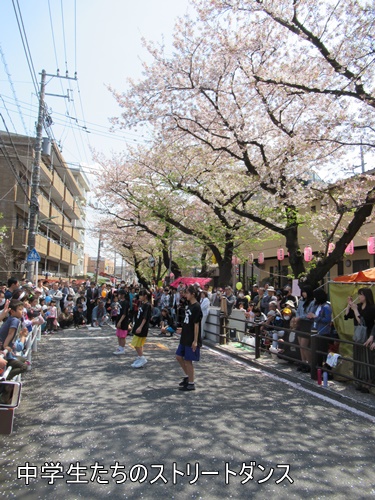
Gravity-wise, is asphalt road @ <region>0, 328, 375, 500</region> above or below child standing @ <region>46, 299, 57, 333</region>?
below

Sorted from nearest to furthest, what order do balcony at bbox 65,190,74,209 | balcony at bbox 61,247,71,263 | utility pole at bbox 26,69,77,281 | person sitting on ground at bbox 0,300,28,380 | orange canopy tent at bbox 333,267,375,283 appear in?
1. person sitting on ground at bbox 0,300,28,380
2. orange canopy tent at bbox 333,267,375,283
3. utility pole at bbox 26,69,77,281
4. balcony at bbox 65,190,74,209
5. balcony at bbox 61,247,71,263

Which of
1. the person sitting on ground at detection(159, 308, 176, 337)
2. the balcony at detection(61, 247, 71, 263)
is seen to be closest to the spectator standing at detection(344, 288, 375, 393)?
the person sitting on ground at detection(159, 308, 176, 337)

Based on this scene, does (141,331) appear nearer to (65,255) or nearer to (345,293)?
(345,293)

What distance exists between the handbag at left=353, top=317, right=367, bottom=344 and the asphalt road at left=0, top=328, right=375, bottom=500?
1.28 m

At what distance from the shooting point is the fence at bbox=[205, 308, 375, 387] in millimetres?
6499

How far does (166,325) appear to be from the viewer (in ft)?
51.3

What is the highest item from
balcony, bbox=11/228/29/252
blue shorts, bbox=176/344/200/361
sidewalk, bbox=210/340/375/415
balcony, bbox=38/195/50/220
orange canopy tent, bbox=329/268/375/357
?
balcony, bbox=38/195/50/220

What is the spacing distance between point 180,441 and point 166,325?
11.5 m

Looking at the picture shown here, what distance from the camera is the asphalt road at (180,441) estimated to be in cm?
330

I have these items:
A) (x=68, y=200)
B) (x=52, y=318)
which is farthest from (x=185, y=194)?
(x=68, y=200)

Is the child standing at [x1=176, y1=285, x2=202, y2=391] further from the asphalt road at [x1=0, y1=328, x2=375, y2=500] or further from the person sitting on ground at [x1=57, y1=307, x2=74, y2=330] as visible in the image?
the person sitting on ground at [x1=57, y1=307, x2=74, y2=330]

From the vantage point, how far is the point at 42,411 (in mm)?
5160

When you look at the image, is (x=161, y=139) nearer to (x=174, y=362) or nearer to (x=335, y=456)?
(x=174, y=362)

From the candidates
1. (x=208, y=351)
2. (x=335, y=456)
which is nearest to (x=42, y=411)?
(x=335, y=456)
